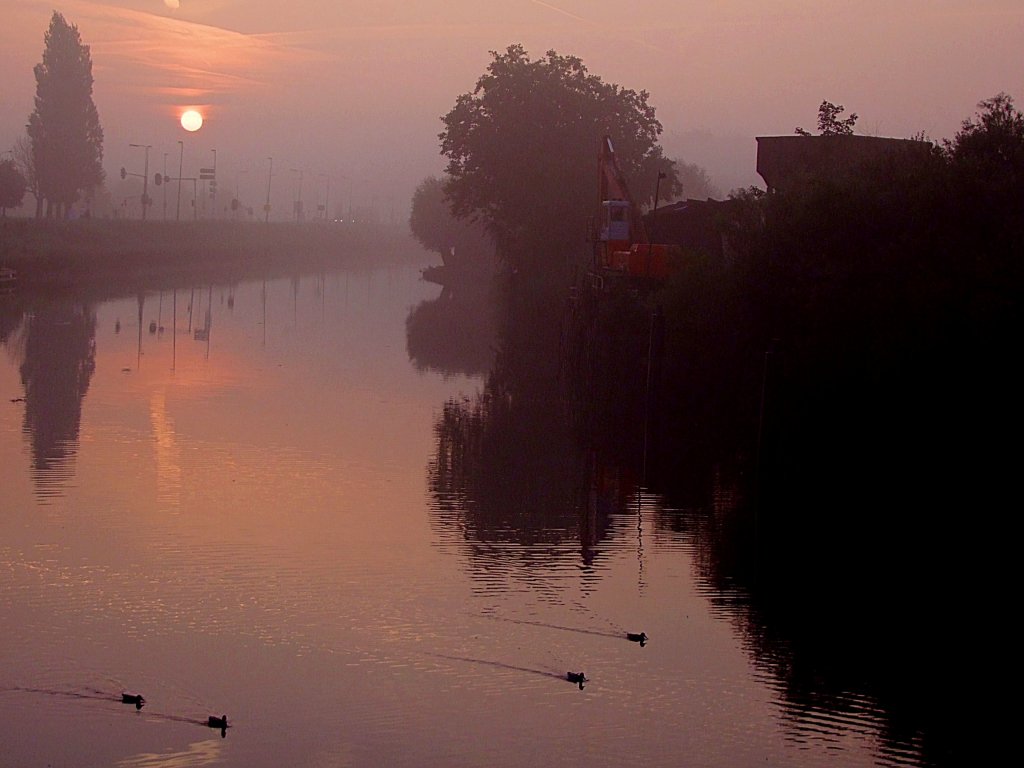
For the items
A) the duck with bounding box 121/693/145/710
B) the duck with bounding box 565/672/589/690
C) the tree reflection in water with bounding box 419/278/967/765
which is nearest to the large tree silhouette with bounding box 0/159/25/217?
the tree reflection in water with bounding box 419/278/967/765

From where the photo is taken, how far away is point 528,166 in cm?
8312

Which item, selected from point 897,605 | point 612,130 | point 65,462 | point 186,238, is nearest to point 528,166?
point 612,130

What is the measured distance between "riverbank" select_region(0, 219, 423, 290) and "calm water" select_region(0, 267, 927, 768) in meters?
61.4

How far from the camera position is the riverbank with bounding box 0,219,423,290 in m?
98.6

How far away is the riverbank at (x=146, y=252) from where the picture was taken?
98.6m

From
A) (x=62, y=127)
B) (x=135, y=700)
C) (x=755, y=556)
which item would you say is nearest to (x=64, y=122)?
(x=62, y=127)

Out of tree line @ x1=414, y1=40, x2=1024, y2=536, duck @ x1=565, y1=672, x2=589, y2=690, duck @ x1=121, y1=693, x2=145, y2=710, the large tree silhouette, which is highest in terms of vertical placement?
the large tree silhouette

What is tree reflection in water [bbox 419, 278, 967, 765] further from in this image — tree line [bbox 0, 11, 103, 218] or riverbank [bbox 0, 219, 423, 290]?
tree line [bbox 0, 11, 103, 218]

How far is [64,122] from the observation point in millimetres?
121188

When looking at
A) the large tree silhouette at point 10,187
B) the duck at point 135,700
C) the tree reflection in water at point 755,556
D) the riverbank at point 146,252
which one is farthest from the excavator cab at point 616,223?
the large tree silhouette at point 10,187

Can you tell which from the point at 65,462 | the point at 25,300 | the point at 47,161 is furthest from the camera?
the point at 47,161

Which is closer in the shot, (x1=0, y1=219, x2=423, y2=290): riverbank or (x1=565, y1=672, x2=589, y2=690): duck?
(x1=565, y1=672, x2=589, y2=690): duck

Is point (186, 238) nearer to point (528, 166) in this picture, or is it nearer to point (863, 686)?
point (528, 166)

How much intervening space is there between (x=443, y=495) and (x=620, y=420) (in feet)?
32.4
